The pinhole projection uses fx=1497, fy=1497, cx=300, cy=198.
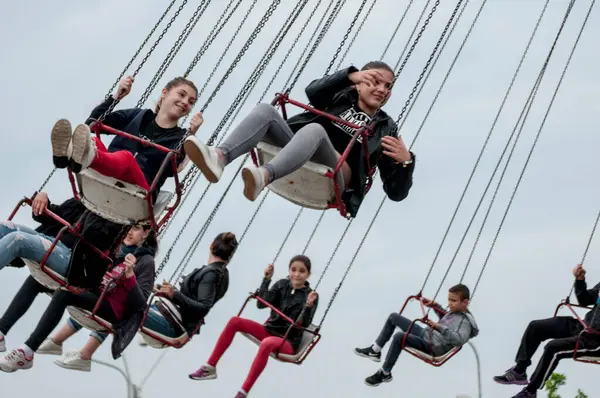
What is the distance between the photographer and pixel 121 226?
36.7ft

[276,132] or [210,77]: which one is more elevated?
[210,77]

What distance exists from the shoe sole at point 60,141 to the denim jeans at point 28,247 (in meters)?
1.29

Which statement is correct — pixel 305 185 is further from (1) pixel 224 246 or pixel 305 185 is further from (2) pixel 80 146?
(1) pixel 224 246

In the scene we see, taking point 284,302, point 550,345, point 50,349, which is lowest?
point 50,349

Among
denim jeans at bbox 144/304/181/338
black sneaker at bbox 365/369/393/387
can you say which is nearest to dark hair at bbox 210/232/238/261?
denim jeans at bbox 144/304/181/338

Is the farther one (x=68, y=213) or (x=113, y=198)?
(x=68, y=213)

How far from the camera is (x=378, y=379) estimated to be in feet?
47.4

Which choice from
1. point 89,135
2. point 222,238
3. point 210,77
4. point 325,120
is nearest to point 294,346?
point 222,238

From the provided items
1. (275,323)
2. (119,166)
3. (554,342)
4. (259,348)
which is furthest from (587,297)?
(119,166)

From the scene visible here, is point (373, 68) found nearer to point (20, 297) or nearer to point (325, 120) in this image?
point (325, 120)

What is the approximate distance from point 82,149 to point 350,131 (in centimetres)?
201

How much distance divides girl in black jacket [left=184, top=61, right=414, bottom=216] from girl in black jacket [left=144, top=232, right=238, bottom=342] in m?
2.53

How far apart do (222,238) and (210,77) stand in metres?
1.46

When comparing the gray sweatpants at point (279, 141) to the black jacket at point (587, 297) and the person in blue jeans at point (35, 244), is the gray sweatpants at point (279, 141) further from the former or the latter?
the black jacket at point (587, 297)
